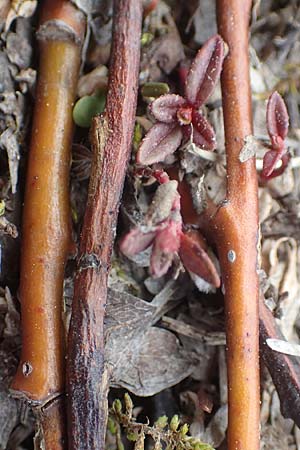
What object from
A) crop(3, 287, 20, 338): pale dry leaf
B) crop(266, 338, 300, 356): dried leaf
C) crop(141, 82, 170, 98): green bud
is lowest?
crop(266, 338, 300, 356): dried leaf

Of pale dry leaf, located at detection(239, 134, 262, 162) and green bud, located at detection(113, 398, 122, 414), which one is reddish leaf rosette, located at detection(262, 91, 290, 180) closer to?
pale dry leaf, located at detection(239, 134, 262, 162)

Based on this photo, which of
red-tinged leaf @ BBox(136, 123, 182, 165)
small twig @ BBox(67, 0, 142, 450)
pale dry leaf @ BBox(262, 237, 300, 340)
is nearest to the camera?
small twig @ BBox(67, 0, 142, 450)

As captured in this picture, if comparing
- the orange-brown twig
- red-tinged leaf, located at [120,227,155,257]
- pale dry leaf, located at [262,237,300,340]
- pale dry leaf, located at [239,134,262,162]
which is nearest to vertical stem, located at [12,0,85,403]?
the orange-brown twig

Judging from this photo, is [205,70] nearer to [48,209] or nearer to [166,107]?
[166,107]

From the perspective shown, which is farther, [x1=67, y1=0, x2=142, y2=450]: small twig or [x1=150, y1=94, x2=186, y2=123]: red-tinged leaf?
[x1=150, y1=94, x2=186, y2=123]: red-tinged leaf

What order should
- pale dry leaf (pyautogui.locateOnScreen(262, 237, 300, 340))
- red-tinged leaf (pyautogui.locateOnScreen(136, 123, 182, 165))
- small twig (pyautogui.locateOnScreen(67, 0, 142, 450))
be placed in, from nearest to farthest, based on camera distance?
1. small twig (pyautogui.locateOnScreen(67, 0, 142, 450))
2. red-tinged leaf (pyautogui.locateOnScreen(136, 123, 182, 165))
3. pale dry leaf (pyautogui.locateOnScreen(262, 237, 300, 340))

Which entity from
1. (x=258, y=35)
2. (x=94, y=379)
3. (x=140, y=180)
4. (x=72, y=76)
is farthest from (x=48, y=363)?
(x=258, y=35)
